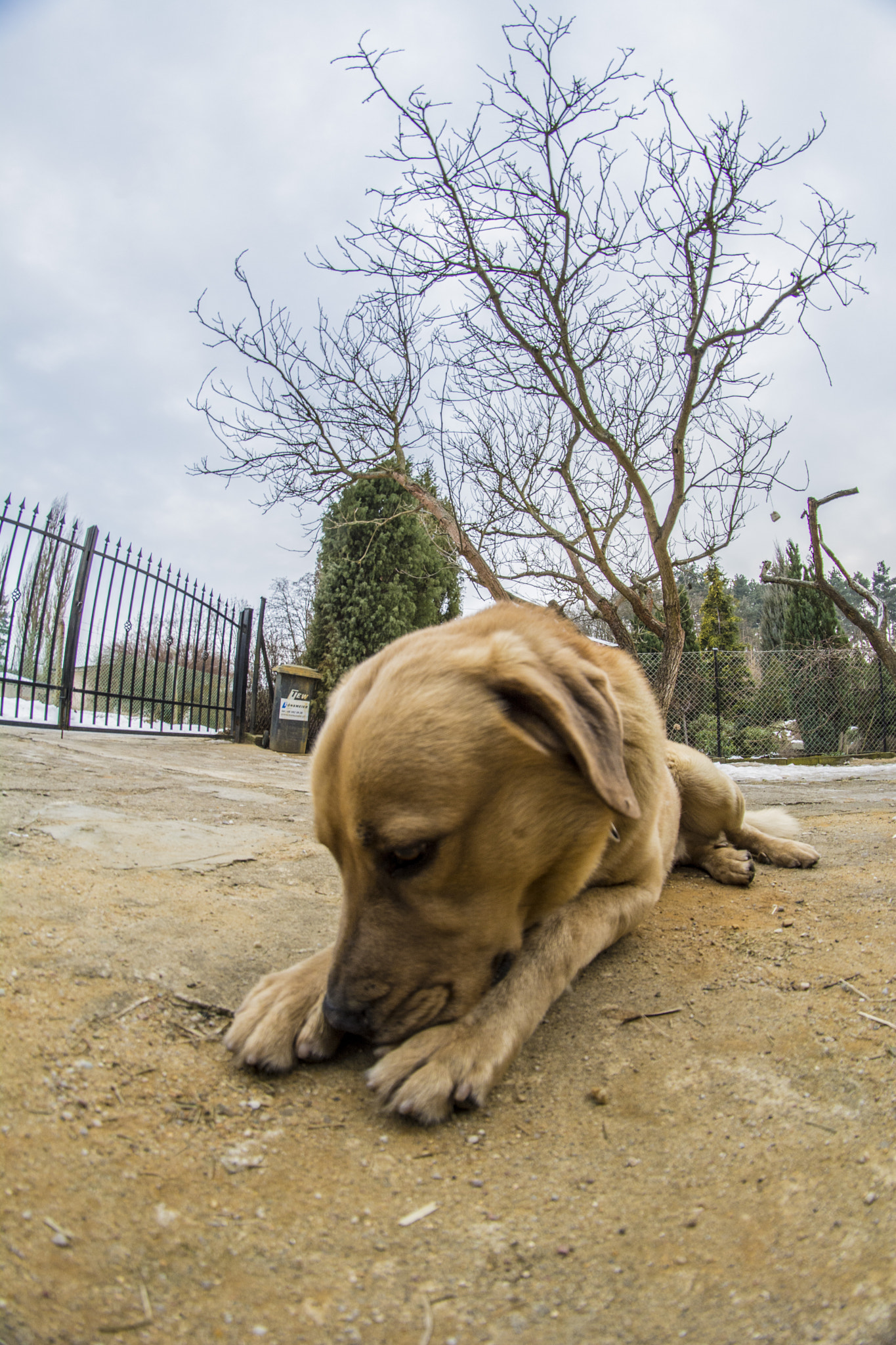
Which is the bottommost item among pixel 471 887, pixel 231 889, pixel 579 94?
pixel 231 889

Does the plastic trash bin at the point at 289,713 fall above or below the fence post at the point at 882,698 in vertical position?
below

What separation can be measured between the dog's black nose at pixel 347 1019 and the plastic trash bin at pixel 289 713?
1149 centimetres

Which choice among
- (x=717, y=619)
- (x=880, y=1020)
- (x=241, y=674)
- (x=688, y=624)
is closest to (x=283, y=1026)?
(x=880, y=1020)

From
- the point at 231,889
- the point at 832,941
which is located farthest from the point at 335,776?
the point at 832,941

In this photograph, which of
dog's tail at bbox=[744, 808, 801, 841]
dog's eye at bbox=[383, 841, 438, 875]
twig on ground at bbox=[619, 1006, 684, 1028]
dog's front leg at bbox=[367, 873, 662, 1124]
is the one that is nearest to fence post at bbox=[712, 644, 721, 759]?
dog's tail at bbox=[744, 808, 801, 841]

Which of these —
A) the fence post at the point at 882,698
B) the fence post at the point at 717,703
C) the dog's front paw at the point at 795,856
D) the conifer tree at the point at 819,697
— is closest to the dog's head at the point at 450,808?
the dog's front paw at the point at 795,856

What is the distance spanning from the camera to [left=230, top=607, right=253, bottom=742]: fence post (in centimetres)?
1266

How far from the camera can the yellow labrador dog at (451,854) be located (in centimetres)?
153

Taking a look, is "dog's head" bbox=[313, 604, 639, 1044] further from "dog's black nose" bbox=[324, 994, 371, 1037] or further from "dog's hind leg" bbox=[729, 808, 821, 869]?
"dog's hind leg" bbox=[729, 808, 821, 869]

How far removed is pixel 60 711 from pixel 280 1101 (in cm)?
875

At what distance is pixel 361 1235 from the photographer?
1.07 metres

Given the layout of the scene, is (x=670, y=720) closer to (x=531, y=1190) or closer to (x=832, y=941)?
(x=832, y=941)

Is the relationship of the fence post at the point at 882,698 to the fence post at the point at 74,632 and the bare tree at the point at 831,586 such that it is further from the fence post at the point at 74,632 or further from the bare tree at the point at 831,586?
the fence post at the point at 74,632

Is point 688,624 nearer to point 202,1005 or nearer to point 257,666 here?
point 257,666
